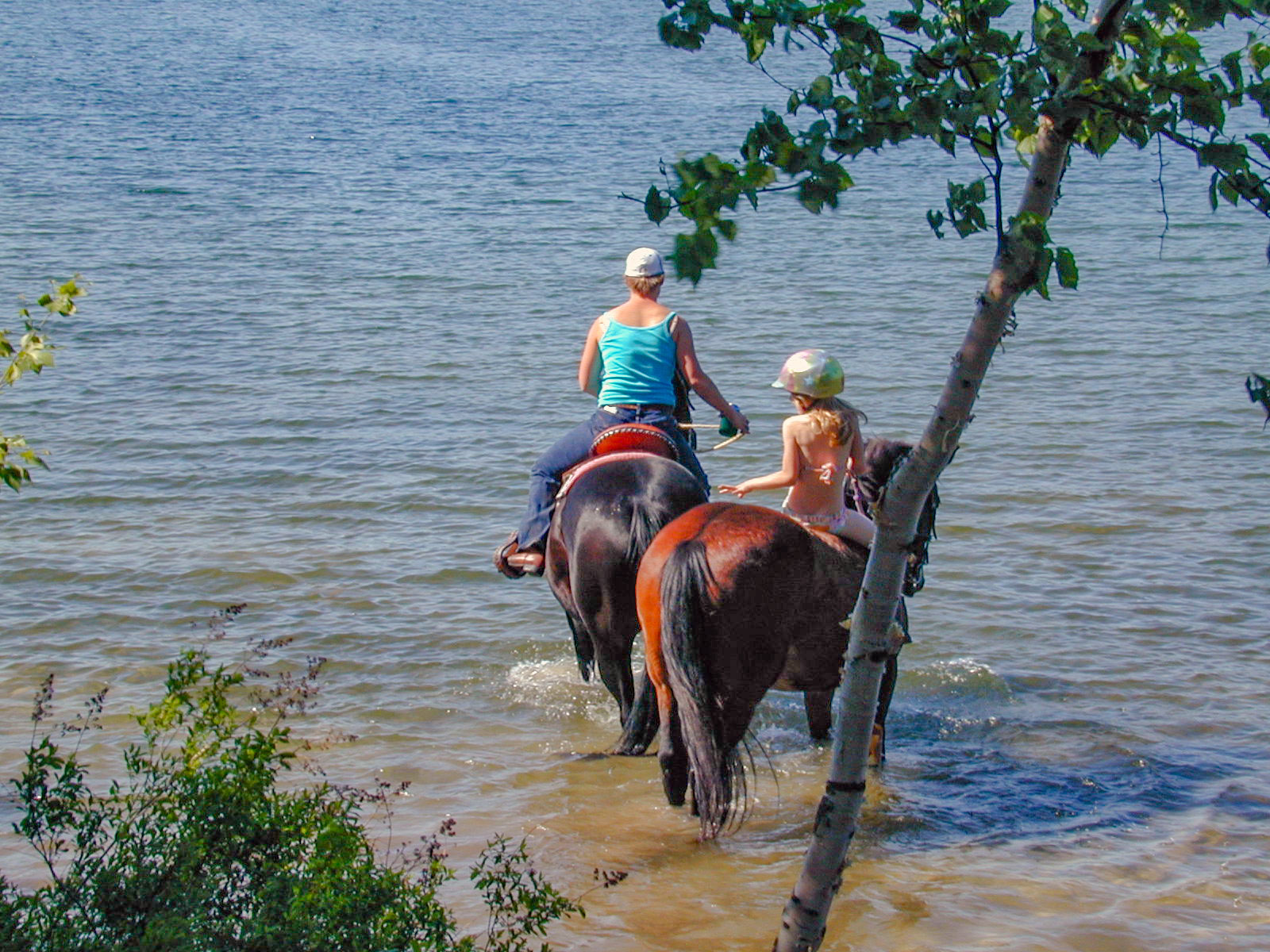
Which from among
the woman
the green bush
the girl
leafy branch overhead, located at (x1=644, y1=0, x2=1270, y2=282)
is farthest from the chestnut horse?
leafy branch overhead, located at (x1=644, y1=0, x2=1270, y2=282)

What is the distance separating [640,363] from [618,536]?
1.23 metres

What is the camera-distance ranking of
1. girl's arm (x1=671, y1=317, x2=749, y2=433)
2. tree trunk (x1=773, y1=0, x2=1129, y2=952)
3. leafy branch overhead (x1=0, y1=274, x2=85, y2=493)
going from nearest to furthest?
tree trunk (x1=773, y1=0, x2=1129, y2=952) < leafy branch overhead (x1=0, y1=274, x2=85, y2=493) < girl's arm (x1=671, y1=317, x2=749, y2=433)

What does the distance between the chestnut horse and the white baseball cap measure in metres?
0.82

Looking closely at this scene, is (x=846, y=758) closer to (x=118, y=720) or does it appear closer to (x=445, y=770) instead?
(x=445, y=770)

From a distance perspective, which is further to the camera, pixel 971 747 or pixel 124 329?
pixel 124 329

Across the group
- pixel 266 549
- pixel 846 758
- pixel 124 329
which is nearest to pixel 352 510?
pixel 266 549

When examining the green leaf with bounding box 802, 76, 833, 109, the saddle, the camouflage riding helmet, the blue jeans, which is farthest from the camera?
the blue jeans

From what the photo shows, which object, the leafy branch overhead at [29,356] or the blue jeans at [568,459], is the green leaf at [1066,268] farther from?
the blue jeans at [568,459]

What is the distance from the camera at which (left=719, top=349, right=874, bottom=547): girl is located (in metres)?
6.18

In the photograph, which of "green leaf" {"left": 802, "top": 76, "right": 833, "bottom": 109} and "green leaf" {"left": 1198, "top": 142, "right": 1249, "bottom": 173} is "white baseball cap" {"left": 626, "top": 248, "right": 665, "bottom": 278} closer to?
"green leaf" {"left": 802, "top": 76, "right": 833, "bottom": 109}

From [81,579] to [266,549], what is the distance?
128cm

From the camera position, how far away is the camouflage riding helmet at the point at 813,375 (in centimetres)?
615

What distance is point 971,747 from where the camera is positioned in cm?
738

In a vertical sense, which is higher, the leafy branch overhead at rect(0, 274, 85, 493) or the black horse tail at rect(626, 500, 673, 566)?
the leafy branch overhead at rect(0, 274, 85, 493)
